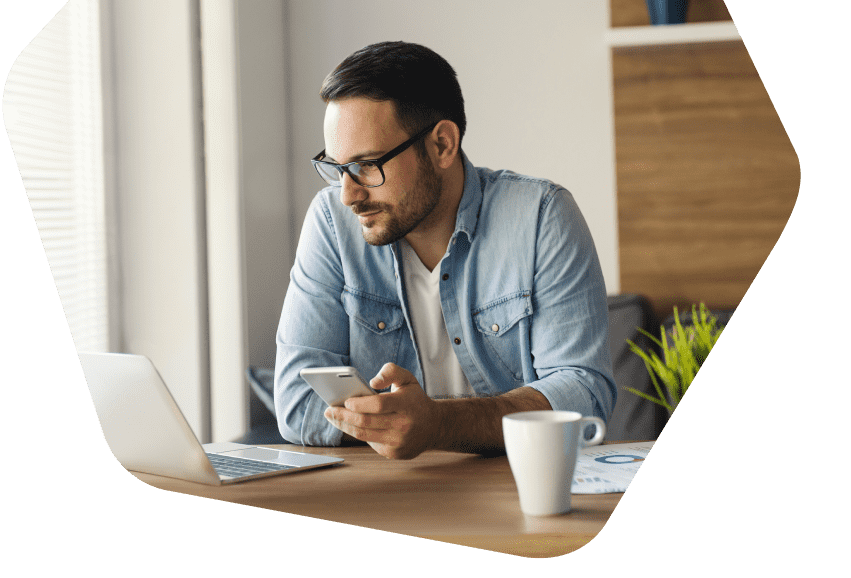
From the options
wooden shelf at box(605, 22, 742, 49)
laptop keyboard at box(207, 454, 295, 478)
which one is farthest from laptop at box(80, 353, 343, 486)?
wooden shelf at box(605, 22, 742, 49)

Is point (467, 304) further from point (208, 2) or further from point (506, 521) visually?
point (208, 2)

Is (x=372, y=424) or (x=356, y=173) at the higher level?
(x=356, y=173)

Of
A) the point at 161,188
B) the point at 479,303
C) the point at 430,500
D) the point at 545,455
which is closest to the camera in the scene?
the point at 545,455

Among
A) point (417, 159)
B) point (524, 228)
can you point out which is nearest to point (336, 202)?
point (417, 159)

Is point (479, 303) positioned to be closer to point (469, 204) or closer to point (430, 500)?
point (469, 204)

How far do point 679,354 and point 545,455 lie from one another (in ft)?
0.92

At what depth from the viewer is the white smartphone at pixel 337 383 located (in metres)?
1.14

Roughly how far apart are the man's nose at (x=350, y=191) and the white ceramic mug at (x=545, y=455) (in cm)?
40

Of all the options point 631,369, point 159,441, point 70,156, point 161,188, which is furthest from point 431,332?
point 70,156

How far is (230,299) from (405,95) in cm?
47

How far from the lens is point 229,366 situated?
1483mm

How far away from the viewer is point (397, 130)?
1.23 meters

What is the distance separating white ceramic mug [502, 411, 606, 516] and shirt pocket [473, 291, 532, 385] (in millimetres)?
189

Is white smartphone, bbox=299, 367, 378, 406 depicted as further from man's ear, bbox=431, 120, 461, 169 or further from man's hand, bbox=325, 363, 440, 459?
man's ear, bbox=431, 120, 461, 169
